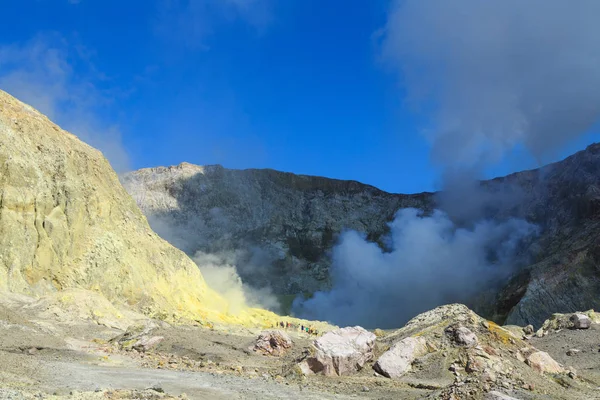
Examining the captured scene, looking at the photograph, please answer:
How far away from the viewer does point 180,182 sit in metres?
85.7

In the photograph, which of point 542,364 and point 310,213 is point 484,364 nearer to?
point 542,364

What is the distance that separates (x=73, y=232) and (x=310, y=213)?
54.9m

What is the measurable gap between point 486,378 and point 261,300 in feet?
201

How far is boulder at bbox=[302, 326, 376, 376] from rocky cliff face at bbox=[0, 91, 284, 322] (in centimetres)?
2380

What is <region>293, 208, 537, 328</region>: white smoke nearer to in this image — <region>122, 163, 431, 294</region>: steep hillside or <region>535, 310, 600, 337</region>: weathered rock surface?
<region>122, 163, 431, 294</region>: steep hillside

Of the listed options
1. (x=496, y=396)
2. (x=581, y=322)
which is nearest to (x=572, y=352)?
(x=581, y=322)

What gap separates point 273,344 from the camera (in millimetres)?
25109

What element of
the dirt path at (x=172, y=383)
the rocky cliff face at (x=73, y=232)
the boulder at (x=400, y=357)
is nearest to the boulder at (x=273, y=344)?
the dirt path at (x=172, y=383)

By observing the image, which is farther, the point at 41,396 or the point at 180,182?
the point at 180,182

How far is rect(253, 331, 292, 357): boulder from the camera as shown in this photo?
80.7 ft

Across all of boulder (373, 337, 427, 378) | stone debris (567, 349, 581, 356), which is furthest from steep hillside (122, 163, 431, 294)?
boulder (373, 337, 427, 378)

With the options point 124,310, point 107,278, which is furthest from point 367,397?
point 107,278

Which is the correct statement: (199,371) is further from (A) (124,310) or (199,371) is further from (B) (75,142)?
(B) (75,142)

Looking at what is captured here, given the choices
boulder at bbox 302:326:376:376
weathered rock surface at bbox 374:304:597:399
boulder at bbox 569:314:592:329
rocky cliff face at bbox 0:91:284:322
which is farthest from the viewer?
rocky cliff face at bbox 0:91:284:322
